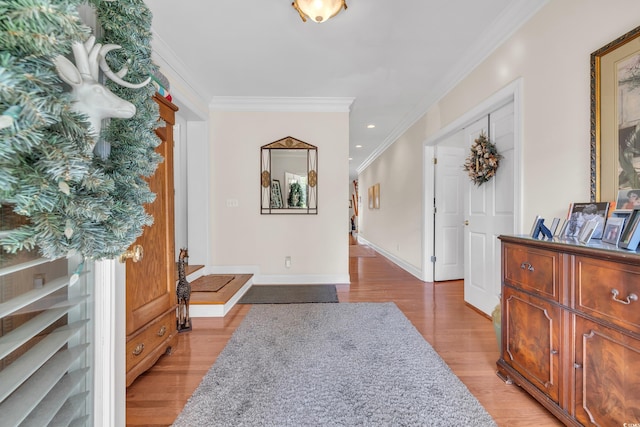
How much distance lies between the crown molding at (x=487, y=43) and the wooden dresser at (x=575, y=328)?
168 centimetres

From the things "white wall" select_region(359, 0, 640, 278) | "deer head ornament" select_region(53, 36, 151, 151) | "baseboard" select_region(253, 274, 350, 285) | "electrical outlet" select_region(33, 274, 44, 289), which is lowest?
"baseboard" select_region(253, 274, 350, 285)

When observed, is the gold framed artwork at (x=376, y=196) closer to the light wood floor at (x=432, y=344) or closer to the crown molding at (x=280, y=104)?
the crown molding at (x=280, y=104)

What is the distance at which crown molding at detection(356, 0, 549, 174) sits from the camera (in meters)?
1.85

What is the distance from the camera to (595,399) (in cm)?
106

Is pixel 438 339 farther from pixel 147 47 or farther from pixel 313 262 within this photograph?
pixel 147 47

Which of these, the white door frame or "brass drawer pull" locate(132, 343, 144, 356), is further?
the white door frame

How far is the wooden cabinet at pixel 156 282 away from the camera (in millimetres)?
1456

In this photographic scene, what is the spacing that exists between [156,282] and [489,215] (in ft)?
9.50

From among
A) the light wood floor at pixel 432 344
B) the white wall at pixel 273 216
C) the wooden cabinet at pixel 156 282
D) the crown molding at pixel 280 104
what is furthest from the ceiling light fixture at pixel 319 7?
the light wood floor at pixel 432 344

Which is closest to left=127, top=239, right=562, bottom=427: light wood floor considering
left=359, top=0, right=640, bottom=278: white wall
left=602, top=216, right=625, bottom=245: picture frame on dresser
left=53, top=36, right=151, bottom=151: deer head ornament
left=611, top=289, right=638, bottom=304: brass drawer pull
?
left=611, top=289, right=638, bottom=304: brass drawer pull

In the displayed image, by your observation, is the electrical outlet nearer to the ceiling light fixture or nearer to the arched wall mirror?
the ceiling light fixture

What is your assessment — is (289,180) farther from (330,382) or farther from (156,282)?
(330,382)

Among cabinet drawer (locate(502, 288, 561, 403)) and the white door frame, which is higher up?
the white door frame

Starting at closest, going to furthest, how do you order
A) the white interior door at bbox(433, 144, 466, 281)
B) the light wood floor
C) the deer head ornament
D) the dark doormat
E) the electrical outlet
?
1. the deer head ornament
2. the electrical outlet
3. the light wood floor
4. the dark doormat
5. the white interior door at bbox(433, 144, 466, 281)
